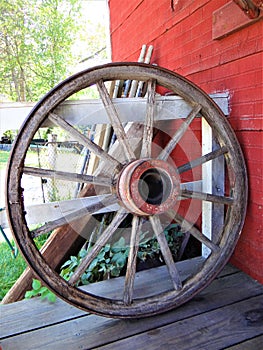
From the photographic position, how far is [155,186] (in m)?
1.54

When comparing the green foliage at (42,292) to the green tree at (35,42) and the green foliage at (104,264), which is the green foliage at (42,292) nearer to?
the green foliage at (104,264)

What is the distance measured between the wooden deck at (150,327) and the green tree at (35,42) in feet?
35.1

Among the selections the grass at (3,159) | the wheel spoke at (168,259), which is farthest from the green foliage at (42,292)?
the grass at (3,159)

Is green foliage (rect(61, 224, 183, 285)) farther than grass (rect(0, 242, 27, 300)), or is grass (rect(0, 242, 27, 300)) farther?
grass (rect(0, 242, 27, 300))

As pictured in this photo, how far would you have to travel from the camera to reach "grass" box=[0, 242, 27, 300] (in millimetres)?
2493

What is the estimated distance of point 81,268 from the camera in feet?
4.48

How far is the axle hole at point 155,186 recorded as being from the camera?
1392 mm

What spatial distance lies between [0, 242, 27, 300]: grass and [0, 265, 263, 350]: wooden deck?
39.8 inches

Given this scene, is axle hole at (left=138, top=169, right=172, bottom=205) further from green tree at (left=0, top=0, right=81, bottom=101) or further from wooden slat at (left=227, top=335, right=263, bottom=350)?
green tree at (left=0, top=0, right=81, bottom=101)

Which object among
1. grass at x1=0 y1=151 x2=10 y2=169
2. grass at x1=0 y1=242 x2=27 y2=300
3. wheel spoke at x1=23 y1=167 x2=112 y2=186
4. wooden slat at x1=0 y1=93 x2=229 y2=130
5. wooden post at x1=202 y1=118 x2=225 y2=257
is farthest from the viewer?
grass at x1=0 y1=151 x2=10 y2=169

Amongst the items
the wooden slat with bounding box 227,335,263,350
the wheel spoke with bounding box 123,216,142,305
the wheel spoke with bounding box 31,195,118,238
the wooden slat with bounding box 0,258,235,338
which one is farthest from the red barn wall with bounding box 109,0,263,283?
the wheel spoke with bounding box 31,195,118,238

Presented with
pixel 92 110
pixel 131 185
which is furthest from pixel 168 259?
pixel 92 110

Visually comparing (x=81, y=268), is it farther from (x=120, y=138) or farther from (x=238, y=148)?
(x=238, y=148)

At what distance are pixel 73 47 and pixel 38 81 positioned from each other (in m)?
1.93
